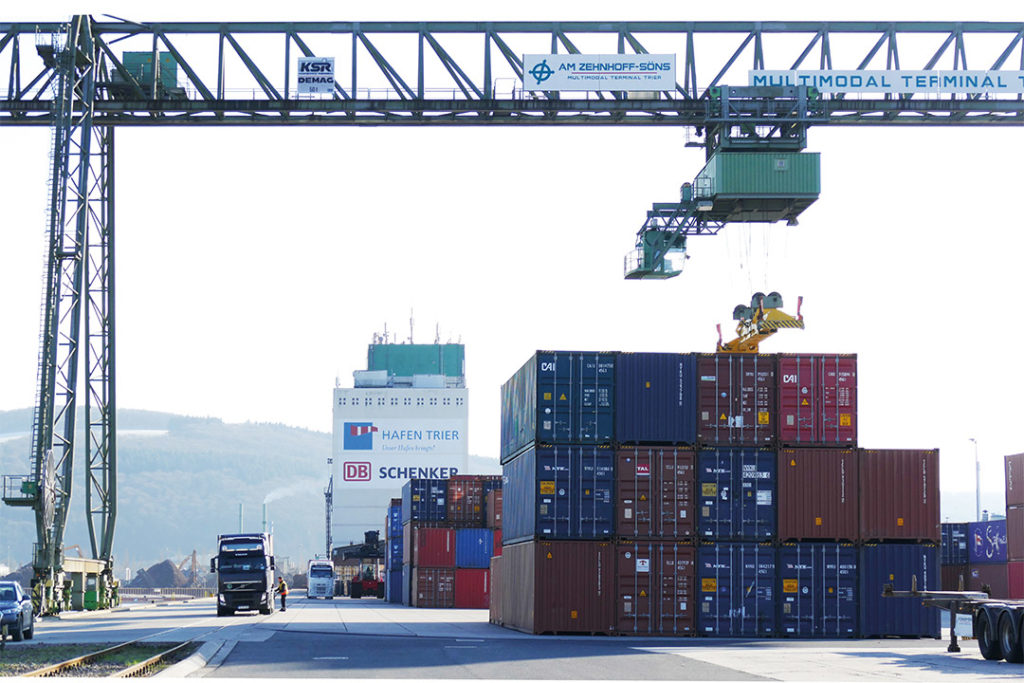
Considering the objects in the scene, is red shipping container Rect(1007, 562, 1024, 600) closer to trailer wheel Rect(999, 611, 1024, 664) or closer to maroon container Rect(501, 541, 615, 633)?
trailer wheel Rect(999, 611, 1024, 664)

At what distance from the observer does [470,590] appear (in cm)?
7019

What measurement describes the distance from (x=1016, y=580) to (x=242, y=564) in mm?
30507

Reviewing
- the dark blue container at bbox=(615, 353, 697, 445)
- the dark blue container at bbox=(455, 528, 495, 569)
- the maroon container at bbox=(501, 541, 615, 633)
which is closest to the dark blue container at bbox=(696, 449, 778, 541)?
the dark blue container at bbox=(615, 353, 697, 445)

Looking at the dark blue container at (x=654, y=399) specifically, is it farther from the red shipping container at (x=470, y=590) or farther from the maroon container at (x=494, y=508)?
the red shipping container at (x=470, y=590)

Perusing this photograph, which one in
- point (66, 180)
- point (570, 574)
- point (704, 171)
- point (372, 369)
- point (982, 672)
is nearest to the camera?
point (982, 672)

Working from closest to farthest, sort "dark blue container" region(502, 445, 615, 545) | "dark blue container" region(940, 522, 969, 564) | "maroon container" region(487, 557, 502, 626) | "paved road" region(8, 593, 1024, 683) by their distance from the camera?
"paved road" region(8, 593, 1024, 683) → "dark blue container" region(502, 445, 615, 545) → "maroon container" region(487, 557, 502, 626) → "dark blue container" region(940, 522, 969, 564)

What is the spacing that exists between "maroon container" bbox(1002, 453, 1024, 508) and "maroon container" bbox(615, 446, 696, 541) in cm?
886

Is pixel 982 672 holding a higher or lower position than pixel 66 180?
lower

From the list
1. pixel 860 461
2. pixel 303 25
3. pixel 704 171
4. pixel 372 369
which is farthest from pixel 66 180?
pixel 372 369

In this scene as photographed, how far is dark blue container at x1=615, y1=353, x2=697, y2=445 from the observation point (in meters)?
35.8

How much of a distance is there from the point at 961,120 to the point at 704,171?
8853 millimetres

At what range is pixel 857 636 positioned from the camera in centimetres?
3544

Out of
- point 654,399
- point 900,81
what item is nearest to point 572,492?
point 654,399

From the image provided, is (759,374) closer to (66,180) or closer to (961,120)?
(961,120)
